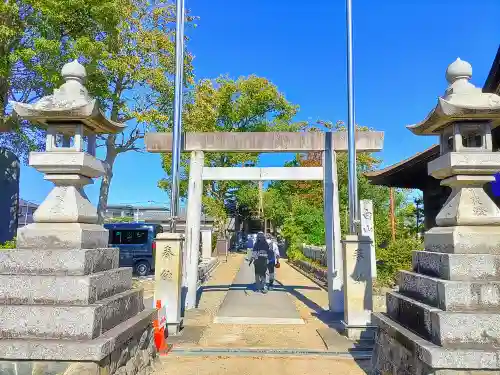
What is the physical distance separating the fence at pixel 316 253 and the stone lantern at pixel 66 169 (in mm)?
12975

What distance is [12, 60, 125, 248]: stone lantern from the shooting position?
4.11 meters

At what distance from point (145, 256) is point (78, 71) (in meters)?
14.1

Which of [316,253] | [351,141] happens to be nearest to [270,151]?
[351,141]

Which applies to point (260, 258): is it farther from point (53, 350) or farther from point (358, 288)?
point (53, 350)

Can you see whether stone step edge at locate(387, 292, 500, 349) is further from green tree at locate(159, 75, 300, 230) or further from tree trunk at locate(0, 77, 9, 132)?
green tree at locate(159, 75, 300, 230)

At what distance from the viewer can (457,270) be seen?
3.60 m

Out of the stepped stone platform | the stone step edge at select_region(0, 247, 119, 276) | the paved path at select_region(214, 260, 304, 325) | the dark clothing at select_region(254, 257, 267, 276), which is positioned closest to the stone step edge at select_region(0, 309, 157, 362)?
the stepped stone platform

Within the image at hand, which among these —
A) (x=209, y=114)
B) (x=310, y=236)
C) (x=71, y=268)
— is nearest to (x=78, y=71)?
(x=71, y=268)

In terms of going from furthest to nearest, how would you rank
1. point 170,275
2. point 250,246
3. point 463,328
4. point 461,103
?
point 250,246, point 170,275, point 461,103, point 463,328

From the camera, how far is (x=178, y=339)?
264 inches

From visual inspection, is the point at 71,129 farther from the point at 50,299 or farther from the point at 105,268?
the point at 50,299

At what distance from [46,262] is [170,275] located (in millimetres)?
3433

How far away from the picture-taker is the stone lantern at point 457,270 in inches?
130

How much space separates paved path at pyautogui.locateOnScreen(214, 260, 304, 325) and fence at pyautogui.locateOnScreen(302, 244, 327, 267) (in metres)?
4.35
